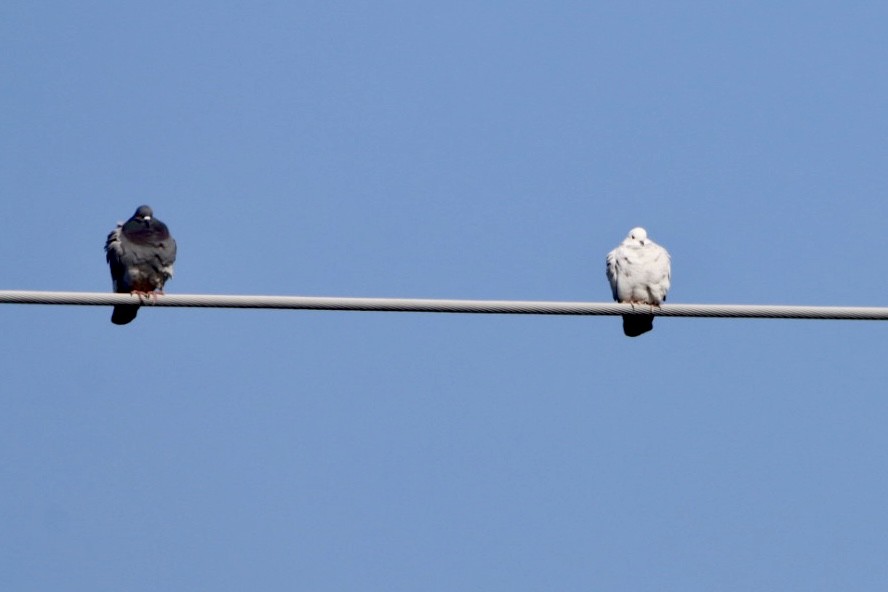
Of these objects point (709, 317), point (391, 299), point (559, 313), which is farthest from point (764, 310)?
point (391, 299)

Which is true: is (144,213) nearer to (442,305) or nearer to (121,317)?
(121,317)

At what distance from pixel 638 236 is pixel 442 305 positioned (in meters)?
4.79

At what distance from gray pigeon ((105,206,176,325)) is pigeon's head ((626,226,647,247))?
347 centimetres

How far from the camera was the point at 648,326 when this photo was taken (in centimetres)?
1302

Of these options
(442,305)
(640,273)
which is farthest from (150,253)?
(442,305)

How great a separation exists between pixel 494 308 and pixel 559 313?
35 centimetres

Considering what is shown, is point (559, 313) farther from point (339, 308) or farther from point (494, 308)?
point (339, 308)

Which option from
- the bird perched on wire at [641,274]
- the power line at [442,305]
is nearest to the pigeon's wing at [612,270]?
the bird perched on wire at [641,274]

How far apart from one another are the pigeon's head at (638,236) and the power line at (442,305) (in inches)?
167

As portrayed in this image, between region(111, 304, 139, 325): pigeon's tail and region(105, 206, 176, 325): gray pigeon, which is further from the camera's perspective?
region(105, 206, 176, 325): gray pigeon

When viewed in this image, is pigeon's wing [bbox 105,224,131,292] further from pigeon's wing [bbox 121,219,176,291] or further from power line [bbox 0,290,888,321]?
power line [bbox 0,290,888,321]

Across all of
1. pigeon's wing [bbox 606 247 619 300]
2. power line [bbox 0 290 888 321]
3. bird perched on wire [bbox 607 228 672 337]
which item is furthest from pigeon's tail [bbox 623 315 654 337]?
power line [bbox 0 290 888 321]

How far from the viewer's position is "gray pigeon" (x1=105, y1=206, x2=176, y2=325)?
13.9 metres

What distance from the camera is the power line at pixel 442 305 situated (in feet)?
31.9
